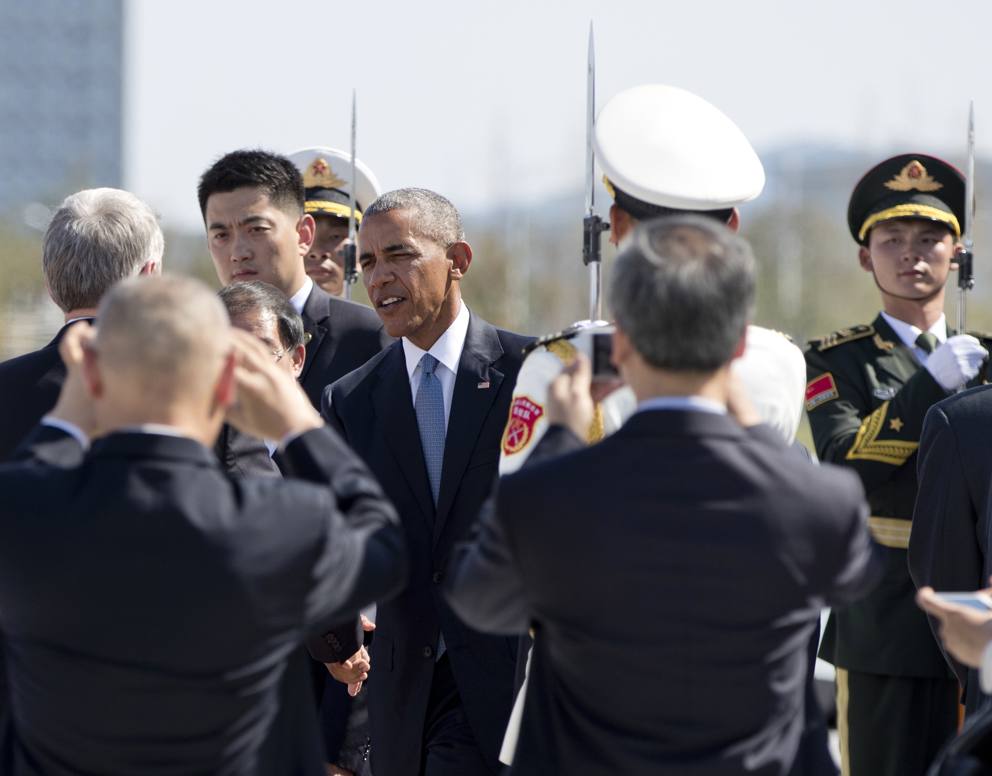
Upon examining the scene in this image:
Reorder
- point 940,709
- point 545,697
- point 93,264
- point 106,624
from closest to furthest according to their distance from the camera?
point 106,624 → point 545,697 → point 93,264 → point 940,709

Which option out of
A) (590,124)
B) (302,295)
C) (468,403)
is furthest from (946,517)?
(302,295)

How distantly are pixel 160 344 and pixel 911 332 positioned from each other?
3545mm

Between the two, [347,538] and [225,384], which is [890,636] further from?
[225,384]

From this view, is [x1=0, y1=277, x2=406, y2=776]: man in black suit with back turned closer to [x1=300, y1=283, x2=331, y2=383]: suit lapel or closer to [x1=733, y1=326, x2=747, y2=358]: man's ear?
[x1=733, y1=326, x2=747, y2=358]: man's ear

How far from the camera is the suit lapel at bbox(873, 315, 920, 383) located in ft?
18.0

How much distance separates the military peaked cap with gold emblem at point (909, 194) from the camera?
566cm

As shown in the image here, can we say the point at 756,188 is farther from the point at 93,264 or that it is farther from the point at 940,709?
the point at 940,709

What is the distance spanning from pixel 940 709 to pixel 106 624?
3.26 metres

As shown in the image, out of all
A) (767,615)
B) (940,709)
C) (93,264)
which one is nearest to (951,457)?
(940,709)

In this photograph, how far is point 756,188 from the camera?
3342 mm

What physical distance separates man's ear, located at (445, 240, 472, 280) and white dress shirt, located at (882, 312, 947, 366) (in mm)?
1608

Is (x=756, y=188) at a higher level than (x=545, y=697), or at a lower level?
higher

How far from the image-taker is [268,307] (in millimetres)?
4402

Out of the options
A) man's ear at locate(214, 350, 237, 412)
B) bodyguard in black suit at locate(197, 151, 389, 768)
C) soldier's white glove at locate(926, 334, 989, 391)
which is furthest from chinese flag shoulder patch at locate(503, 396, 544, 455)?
soldier's white glove at locate(926, 334, 989, 391)
